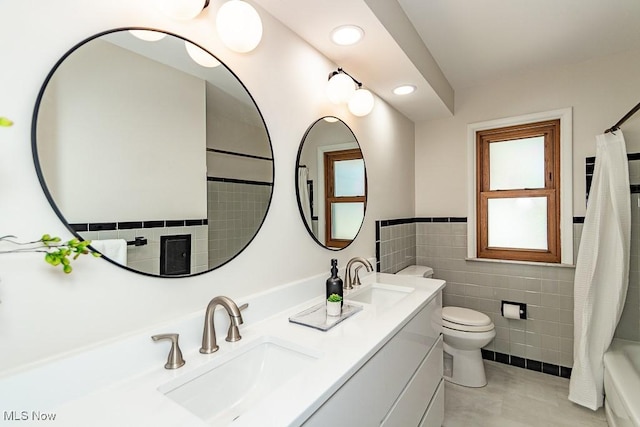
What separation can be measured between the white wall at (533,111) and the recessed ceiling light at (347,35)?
1.70 metres

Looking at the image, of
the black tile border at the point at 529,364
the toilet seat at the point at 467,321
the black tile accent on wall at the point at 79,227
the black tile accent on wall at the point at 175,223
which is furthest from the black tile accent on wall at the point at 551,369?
the black tile accent on wall at the point at 79,227

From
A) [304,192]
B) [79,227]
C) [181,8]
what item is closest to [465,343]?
[304,192]

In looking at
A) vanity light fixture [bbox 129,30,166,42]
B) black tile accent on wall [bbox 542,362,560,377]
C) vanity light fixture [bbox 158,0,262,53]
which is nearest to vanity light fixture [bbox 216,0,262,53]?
vanity light fixture [bbox 158,0,262,53]

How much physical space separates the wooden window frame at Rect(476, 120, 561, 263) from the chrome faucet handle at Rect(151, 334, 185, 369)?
8.79 feet

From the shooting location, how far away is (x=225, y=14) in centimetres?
106

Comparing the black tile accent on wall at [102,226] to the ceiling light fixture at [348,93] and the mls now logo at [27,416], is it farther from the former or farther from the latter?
the ceiling light fixture at [348,93]

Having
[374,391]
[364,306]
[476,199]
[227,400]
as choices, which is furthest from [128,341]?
[476,199]

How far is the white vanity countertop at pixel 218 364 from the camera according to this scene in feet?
2.17

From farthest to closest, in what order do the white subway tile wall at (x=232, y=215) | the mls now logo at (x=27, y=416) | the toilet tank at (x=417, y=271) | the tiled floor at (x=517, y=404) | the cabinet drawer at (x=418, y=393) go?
the toilet tank at (x=417, y=271)
the tiled floor at (x=517, y=404)
the cabinet drawer at (x=418, y=393)
the white subway tile wall at (x=232, y=215)
the mls now logo at (x=27, y=416)

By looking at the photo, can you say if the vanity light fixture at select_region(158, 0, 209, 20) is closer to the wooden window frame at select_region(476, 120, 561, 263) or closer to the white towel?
the white towel

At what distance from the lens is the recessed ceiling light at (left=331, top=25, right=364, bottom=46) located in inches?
56.6

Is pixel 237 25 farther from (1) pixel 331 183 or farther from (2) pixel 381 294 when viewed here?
(2) pixel 381 294

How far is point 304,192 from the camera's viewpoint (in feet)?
5.04

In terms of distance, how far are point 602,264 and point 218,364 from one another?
2.45m
